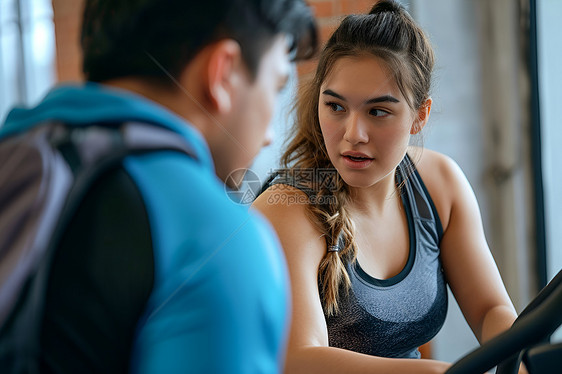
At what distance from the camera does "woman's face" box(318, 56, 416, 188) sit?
0.47 metres

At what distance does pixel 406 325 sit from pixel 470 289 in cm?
11

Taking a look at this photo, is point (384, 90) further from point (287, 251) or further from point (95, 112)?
point (95, 112)

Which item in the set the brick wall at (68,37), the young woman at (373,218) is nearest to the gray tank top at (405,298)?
the young woman at (373,218)

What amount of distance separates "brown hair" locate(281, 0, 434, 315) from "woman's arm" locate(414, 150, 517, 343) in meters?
0.14

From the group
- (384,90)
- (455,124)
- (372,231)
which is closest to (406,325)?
(372,231)

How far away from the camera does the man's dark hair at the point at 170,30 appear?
231 mm

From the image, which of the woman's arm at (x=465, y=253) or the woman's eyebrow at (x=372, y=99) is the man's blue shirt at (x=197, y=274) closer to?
the woman's eyebrow at (x=372, y=99)

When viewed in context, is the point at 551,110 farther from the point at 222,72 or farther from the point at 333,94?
the point at 222,72

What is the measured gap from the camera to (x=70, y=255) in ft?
0.69

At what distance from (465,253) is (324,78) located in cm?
28

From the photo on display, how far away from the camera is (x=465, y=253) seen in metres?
0.64

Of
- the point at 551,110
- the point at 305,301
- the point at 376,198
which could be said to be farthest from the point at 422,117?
the point at 551,110

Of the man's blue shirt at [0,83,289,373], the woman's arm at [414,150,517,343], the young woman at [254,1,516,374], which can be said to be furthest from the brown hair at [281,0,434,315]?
the man's blue shirt at [0,83,289,373]

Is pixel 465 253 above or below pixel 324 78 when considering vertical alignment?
below
